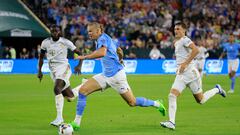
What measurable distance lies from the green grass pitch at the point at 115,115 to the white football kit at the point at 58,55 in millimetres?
1205

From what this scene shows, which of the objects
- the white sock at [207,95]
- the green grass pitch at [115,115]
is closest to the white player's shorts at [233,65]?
the green grass pitch at [115,115]

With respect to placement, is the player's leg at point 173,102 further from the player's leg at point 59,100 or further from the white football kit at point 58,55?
the white football kit at point 58,55

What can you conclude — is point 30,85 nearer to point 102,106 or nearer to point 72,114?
point 102,106

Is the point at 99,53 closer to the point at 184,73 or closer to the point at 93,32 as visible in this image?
the point at 93,32

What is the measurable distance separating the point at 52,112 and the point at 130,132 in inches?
205

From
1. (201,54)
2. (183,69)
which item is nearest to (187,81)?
(183,69)

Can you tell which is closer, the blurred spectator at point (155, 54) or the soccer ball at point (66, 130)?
the soccer ball at point (66, 130)

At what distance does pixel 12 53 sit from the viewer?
41688mm

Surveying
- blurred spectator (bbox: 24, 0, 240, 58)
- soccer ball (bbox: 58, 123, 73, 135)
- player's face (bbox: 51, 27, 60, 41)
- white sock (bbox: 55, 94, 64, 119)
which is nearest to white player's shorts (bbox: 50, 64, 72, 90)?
white sock (bbox: 55, 94, 64, 119)

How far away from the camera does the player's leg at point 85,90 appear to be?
14.6 metres

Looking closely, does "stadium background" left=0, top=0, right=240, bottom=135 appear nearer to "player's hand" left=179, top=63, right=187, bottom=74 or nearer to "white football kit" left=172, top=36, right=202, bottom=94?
"white football kit" left=172, top=36, right=202, bottom=94

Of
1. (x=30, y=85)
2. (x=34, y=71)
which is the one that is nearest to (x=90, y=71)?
(x=34, y=71)

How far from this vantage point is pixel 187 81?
15609 mm

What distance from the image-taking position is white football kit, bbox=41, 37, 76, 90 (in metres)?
16.5
